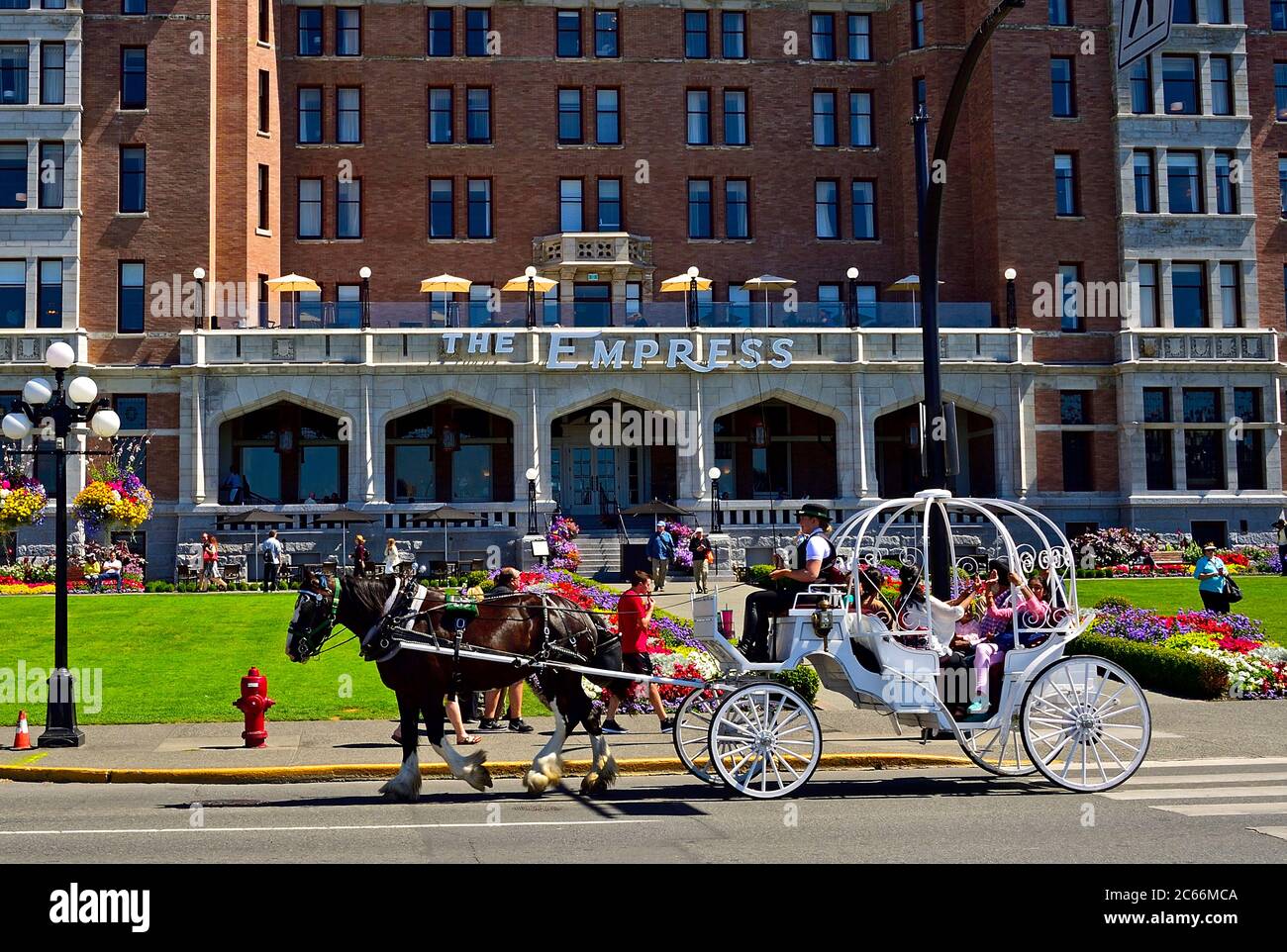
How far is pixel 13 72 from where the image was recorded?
45000 mm

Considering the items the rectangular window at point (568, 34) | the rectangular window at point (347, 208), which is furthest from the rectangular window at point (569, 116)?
the rectangular window at point (347, 208)

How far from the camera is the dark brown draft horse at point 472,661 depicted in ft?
38.4

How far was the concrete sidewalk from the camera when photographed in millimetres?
14047

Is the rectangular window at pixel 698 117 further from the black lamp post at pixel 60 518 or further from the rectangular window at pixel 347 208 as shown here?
the black lamp post at pixel 60 518

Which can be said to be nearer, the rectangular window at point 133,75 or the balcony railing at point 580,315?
the balcony railing at point 580,315

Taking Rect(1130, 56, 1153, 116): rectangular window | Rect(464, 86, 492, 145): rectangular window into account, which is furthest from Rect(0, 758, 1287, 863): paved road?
Rect(464, 86, 492, 145): rectangular window

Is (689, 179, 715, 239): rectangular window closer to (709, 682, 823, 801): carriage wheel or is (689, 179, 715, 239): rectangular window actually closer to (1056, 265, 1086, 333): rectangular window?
(1056, 265, 1086, 333): rectangular window

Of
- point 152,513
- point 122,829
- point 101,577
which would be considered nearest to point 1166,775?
point 122,829

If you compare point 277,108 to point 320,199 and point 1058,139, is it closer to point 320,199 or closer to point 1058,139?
point 320,199

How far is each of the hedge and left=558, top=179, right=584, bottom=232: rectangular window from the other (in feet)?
109

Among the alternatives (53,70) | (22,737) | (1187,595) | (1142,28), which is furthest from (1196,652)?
(53,70)

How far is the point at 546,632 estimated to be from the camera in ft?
40.8

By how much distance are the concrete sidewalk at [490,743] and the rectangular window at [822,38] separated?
39.5m

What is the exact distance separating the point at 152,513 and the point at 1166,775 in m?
37.1
